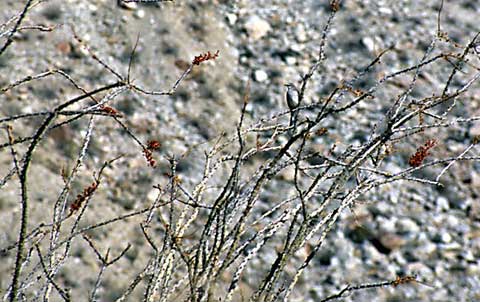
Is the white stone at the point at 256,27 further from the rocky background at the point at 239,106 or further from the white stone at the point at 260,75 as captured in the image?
the white stone at the point at 260,75

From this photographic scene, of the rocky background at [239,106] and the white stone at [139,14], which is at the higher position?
the white stone at [139,14]

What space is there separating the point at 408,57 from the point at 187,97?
202cm

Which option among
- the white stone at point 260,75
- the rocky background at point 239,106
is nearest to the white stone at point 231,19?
the rocky background at point 239,106

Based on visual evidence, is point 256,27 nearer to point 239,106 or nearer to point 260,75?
point 260,75

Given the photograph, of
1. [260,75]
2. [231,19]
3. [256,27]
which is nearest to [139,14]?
[231,19]

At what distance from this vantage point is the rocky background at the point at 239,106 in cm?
498

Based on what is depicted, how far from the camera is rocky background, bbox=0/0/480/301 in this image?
498cm

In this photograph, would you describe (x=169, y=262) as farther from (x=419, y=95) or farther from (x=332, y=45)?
(x=332, y=45)

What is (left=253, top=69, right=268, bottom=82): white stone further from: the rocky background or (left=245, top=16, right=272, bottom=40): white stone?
(left=245, top=16, right=272, bottom=40): white stone

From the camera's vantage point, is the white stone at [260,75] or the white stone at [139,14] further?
the white stone at [139,14]

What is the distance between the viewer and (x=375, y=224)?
5336 millimetres

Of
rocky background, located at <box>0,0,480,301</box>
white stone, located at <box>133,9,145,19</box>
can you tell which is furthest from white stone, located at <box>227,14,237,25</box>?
white stone, located at <box>133,9,145,19</box>

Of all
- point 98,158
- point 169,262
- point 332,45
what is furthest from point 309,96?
point 169,262

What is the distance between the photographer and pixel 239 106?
246 inches
